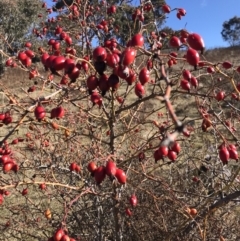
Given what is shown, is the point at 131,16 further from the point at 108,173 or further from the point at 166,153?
the point at 108,173

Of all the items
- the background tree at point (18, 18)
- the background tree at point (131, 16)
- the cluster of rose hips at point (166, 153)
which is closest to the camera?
the cluster of rose hips at point (166, 153)

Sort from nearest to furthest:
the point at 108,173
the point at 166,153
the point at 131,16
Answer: the point at 108,173, the point at 166,153, the point at 131,16

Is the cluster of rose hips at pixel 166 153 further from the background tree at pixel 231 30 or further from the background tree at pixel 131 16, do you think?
the background tree at pixel 231 30

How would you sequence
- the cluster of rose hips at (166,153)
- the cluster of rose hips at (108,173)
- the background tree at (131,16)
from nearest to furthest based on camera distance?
the cluster of rose hips at (108,173) → the cluster of rose hips at (166,153) → the background tree at (131,16)

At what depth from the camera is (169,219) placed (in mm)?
3004

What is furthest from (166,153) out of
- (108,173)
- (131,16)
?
(131,16)

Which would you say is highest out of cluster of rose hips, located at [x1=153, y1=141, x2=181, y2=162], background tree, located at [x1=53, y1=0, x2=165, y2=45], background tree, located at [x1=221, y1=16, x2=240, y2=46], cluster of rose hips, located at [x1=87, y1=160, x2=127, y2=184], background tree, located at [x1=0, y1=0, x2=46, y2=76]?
background tree, located at [x1=221, y1=16, x2=240, y2=46]

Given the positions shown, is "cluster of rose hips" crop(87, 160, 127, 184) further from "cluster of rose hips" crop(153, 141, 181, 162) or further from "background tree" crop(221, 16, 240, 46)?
"background tree" crop(221, 16, 240, 46)

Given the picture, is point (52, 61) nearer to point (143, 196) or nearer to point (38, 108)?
point (38, 108)

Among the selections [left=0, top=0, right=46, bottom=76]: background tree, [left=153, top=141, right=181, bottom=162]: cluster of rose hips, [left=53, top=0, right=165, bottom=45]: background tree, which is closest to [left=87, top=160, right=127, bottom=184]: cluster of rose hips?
[left=153, top=141, right=181, bottom=162]: cluster of rose hips

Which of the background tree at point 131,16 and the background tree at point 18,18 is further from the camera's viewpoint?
the background tree at point 18,18

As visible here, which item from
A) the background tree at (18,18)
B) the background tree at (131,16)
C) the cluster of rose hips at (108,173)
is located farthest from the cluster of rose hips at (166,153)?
the background tree at (18,18)

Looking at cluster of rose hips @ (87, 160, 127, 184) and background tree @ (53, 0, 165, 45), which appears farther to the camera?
background tree @ (53, 0, 165, 45)

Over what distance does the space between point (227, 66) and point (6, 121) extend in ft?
3.41
